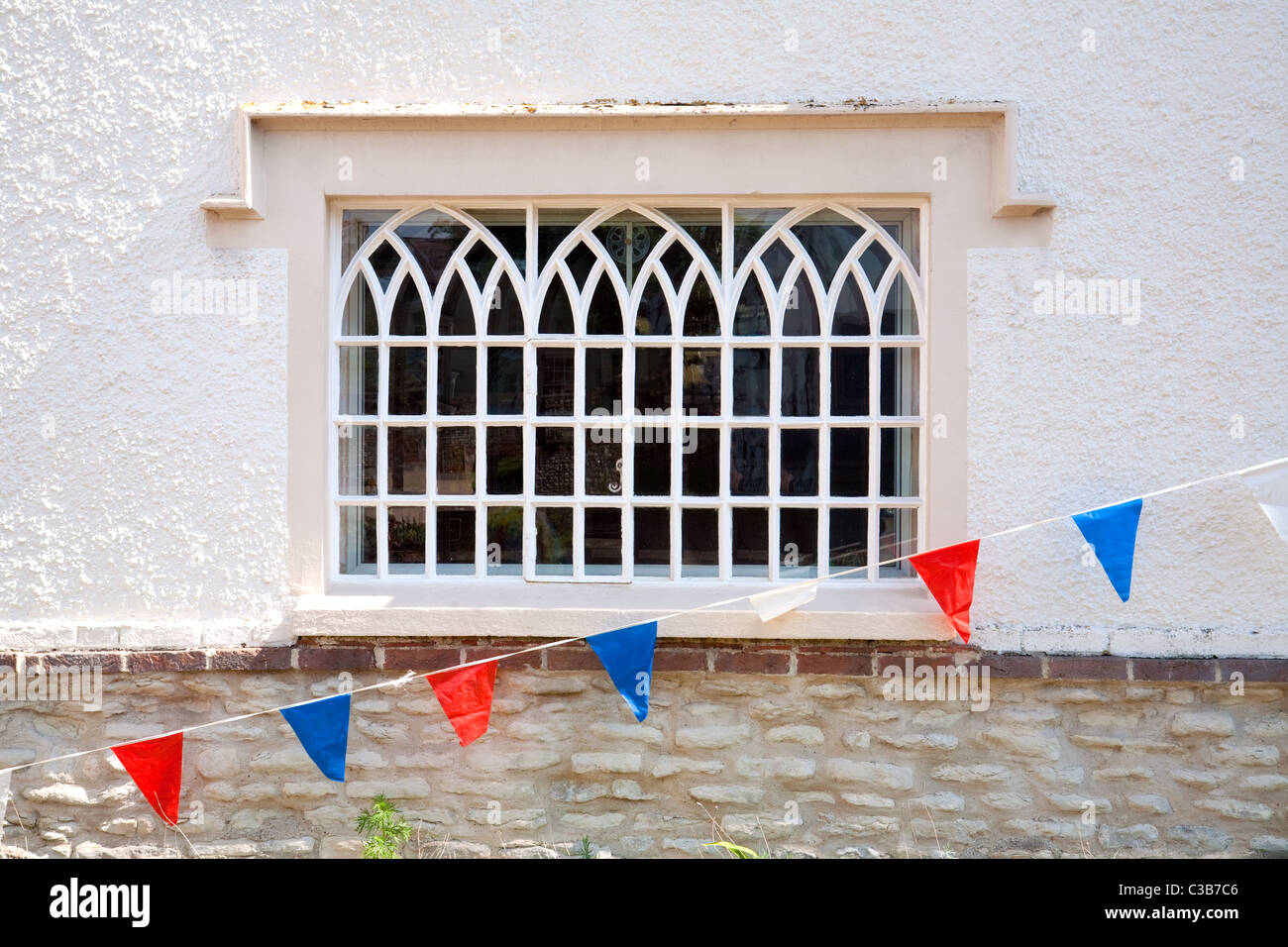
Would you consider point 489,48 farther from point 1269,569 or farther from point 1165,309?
point 1269,569

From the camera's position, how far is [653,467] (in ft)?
12.4

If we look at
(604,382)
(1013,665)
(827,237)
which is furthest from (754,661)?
(827,237)

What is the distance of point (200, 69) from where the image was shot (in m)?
3.64

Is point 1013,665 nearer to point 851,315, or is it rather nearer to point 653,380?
point 851,315

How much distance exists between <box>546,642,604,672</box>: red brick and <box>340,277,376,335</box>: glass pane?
4.89 feet

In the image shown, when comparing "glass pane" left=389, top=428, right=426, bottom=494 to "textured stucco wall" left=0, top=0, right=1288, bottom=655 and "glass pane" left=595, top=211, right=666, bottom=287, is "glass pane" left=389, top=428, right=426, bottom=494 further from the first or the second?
"glass pane" left=595, top=211, right=666, bottom=287

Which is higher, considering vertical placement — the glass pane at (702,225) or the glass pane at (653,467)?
the glass pane at (702,225)

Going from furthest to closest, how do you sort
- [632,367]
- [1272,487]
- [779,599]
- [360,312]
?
[360,312], [632,367], [779,599], [1272,487]

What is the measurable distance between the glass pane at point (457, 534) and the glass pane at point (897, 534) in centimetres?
165

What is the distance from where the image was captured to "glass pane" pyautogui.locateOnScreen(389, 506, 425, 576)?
3814mm

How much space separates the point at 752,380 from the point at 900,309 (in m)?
0.66

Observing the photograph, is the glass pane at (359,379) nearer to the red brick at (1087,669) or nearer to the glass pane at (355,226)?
the glass pane at (355,226)

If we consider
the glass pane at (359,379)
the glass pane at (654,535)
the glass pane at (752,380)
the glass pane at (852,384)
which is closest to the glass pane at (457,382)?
the glass pane at (359,379)

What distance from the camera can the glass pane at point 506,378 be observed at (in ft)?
12.4
